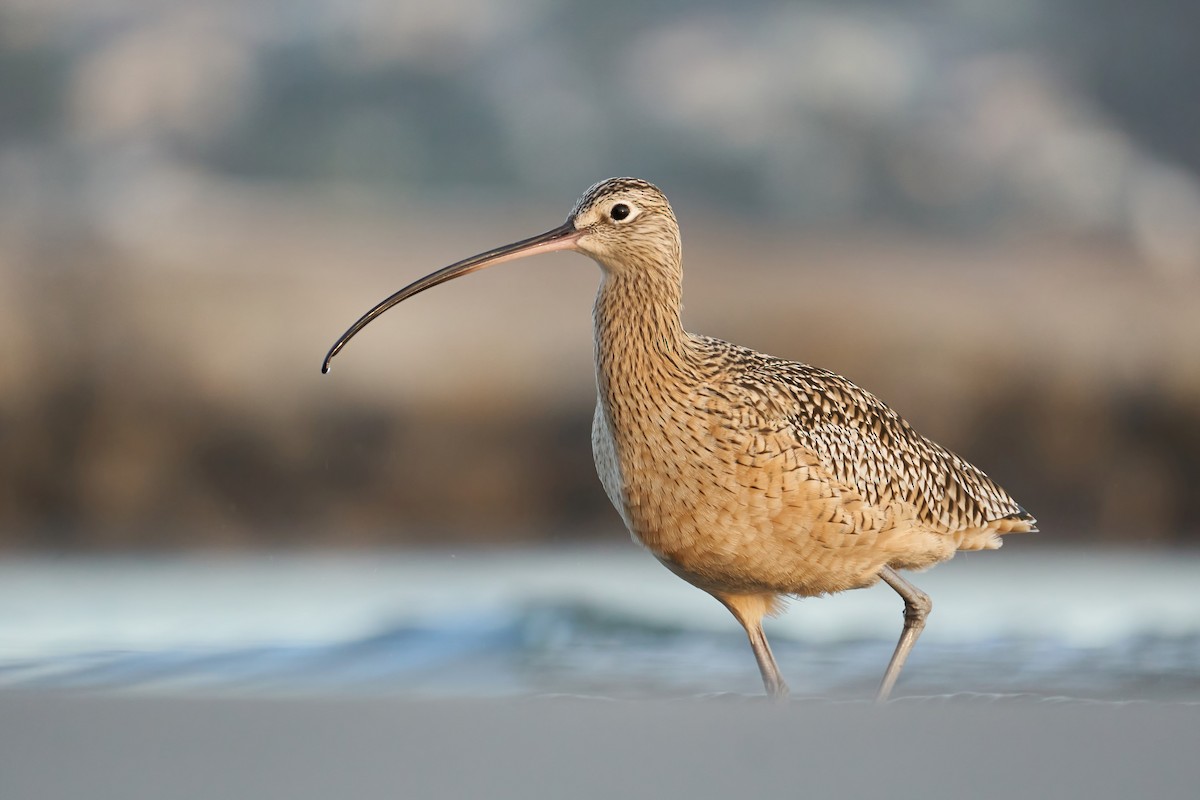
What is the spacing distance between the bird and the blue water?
503 millimetres

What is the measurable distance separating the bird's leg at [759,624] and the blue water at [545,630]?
1.06ft

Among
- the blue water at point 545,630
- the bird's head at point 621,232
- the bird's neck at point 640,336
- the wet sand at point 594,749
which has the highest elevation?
the bird's head at point 621,232

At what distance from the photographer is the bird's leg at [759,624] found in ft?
11.2

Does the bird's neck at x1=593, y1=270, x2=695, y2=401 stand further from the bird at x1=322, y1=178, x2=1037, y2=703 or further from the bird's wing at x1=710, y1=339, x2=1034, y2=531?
the bird's wing at x1=710, y1=339, x2=1034, y2=531

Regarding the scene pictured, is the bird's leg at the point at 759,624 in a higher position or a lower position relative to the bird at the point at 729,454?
lower

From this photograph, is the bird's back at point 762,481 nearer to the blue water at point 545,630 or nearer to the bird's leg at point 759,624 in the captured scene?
the bird's leg at point 759,624

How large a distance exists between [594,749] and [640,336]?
4.53ft

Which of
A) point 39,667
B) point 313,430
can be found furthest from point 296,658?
point 313,430

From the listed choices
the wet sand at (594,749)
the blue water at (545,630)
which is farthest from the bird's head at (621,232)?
the wet sand at (594,749)

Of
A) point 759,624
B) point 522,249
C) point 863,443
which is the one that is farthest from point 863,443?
point 522,249

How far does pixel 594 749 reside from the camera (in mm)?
2035

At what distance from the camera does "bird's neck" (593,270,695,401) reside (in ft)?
10.6

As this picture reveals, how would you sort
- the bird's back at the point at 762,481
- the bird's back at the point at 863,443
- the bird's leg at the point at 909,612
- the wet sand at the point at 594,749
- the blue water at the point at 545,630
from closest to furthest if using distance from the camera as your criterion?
the wet sand at the point at 594,749 → the bird's back at the point at 762,481 → the bird's back at the point at 863,443 → the bird's leg at the point at 909,612 → the blue water at the point at 545,630

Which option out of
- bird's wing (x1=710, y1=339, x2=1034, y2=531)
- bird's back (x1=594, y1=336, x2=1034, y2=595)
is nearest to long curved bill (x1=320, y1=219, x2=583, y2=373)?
bird's back (x1=594, y1=336, x2=1034, y2=595)
